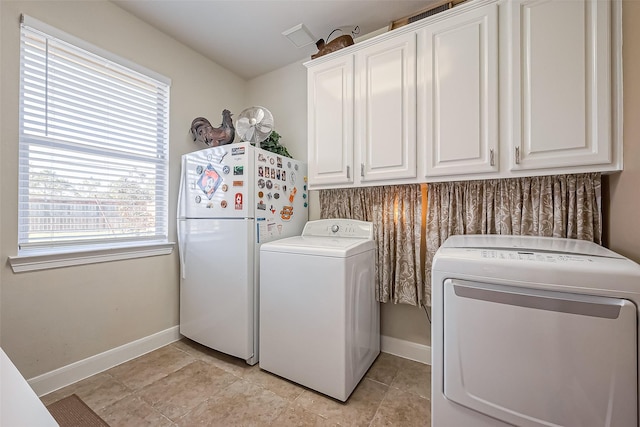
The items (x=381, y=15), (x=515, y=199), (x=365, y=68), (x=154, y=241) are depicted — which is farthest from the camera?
(x=154, y=241)

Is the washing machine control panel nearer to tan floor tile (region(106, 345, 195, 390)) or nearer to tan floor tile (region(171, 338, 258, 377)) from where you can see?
tan floor tile (region(171, 338, 258, 377))

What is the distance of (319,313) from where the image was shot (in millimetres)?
1590

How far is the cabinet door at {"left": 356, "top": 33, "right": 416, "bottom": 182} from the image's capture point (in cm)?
165

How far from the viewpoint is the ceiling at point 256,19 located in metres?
1.91

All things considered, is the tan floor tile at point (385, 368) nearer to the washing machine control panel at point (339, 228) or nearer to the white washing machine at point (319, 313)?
the white washing machine at point (319, 313)

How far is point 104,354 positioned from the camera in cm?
186

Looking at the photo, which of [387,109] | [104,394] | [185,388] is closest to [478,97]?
[387,109]

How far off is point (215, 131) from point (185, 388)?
1.94 m

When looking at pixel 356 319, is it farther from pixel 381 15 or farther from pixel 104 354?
pixel 381 15

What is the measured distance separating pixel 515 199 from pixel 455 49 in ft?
3.18

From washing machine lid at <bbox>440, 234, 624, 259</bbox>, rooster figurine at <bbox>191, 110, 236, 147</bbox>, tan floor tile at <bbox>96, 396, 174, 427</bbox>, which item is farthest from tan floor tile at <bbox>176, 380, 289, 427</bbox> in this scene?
rooster figurine at <bbox>191, 110, 236, 147</bbox>

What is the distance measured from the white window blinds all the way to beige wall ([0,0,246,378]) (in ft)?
0.21

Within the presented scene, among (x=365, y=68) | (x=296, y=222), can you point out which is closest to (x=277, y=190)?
(x=296, y=222)

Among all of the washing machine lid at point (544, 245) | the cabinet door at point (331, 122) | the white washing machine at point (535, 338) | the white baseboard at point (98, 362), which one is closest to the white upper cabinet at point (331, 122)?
the cabinet door at point (331, 122)
